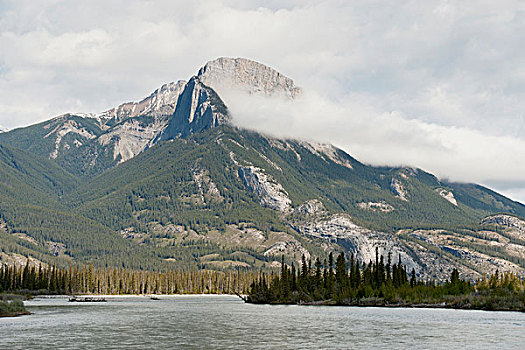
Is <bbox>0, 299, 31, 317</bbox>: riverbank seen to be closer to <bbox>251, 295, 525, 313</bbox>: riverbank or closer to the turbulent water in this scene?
the turbulent water

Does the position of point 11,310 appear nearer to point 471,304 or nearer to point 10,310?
point 10,310

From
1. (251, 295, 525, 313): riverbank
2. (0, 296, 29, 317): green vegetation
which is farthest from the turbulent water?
(251, 295, 525, 313): riverbank

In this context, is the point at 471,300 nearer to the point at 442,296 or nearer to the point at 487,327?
the point at 442,296

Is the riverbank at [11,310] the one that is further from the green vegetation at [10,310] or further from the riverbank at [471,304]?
the riverbank at [471,304]

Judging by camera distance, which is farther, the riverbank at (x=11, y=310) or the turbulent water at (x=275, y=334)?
the riverbank at (x=11, y=310)

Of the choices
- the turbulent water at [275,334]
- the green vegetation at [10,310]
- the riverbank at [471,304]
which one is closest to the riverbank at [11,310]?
the green vegetation at [10,310]

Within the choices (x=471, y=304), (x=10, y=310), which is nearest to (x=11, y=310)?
(x=10, y=310)

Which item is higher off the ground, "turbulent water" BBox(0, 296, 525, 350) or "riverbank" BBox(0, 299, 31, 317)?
"riverbank" BBox(0, 299, 31, 317)

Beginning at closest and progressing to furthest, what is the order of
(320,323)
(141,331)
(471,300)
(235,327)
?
(141,331)
(235,327)
(320,323)
(471,300)

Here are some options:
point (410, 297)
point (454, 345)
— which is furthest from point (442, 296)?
point (454, 345)

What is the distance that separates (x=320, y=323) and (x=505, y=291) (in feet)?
263

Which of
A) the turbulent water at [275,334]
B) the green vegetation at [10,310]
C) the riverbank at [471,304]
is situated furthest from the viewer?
the riverbank at [471,304]

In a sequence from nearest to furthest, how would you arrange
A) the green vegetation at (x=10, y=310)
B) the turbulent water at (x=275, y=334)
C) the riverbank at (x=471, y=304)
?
the turbulent water at (x=275, y=334), the green vegetation at (x=10, y=310), the riverbank at (x=471, y=304)

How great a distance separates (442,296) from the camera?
640 feet
